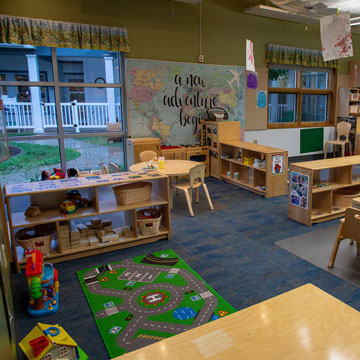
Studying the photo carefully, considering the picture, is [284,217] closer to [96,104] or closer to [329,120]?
[96,104]

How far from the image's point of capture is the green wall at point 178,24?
18.9ft

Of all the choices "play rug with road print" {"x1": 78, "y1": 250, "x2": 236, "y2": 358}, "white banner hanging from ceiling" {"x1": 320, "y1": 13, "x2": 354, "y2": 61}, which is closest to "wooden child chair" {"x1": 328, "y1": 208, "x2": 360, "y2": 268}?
"play rug with road print" {"x1": 78, "y1": 250, "x2": 236, "y2": 358}

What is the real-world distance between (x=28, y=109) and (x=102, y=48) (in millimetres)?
1725

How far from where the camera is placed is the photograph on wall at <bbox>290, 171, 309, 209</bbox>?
13.9 ft

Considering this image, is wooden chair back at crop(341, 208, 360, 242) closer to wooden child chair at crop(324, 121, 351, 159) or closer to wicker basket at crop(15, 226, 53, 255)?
wicker basket at crop(15, 226, 53, 255)

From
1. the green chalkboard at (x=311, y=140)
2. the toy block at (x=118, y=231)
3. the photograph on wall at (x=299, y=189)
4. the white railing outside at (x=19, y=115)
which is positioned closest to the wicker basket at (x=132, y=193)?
the toy block at (x=118, y=231)

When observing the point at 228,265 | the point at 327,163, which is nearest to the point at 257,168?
the point at 327,163

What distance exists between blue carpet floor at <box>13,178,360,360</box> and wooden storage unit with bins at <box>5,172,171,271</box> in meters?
0.11

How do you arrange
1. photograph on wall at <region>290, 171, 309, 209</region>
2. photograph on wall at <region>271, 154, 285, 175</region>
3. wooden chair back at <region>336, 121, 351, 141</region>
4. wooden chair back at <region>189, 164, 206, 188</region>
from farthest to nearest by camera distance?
wooden chair back at <region>336, 121, 351, 141</region>
photograph on wall at <region>271, 154, 285, 175</region>
wooden chair back at <region>189, 164, 206, 188</region>
photograph on wall at <region>290, 171, 309, 209</region>

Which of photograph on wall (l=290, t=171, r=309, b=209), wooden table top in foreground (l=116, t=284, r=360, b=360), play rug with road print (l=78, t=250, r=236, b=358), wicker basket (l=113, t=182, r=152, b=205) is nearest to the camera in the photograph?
wooden table top in foreground (l=116, t=284, r=360, b=360)

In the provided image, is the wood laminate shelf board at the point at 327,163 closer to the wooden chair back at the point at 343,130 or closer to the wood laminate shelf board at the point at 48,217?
the wood laminate shelf board at the point at 48,217

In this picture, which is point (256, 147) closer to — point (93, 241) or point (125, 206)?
point (125, 206)

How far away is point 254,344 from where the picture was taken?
46.2 inches

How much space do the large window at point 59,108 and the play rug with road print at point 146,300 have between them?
12.0 feet
